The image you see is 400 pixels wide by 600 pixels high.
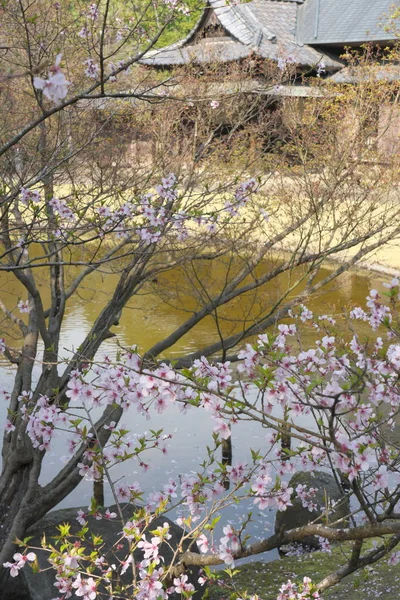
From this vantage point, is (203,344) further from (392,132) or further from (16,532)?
(16,532)

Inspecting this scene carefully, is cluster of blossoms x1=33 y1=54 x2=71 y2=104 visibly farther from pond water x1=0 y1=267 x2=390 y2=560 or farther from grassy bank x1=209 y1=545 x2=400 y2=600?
pond water x1=0 y1=267 x2=390 y2=560

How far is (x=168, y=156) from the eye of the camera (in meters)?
9.39

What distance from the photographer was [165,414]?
1085 cm

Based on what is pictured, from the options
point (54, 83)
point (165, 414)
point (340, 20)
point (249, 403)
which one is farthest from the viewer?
point (340, 20)

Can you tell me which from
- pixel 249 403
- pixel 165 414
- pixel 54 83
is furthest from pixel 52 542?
pixel 54 83

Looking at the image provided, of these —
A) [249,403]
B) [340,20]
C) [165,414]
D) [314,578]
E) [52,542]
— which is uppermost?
[340,20]

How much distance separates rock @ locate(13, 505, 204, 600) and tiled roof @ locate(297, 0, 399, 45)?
19.3 meters

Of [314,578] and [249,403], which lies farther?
[314,578]

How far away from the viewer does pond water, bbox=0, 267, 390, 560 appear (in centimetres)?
909

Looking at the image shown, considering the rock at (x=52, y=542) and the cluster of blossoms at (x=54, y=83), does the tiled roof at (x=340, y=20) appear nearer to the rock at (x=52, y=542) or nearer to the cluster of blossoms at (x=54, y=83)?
Result: the rock at (x=52, y=542)

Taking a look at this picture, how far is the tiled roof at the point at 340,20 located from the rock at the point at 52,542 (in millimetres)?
19313

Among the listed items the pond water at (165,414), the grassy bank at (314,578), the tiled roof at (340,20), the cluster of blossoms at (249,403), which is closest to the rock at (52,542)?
the grassy bank at (314,578)

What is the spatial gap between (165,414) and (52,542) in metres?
4.83

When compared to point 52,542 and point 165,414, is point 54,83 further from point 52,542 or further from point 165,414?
point 165,414
